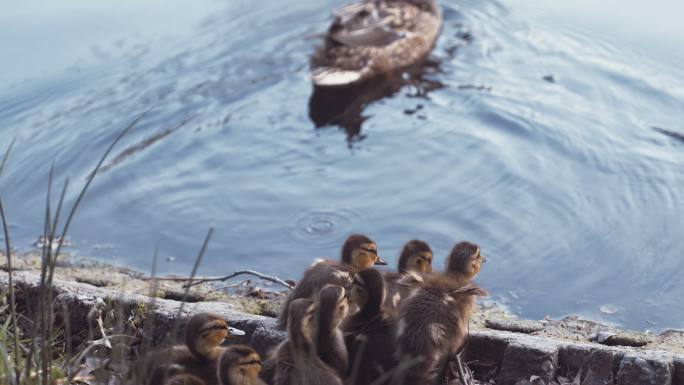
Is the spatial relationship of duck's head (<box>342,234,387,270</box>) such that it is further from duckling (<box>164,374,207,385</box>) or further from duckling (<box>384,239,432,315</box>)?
duckling (<box>164,374,207,385</box>)

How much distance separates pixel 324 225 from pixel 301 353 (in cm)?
294

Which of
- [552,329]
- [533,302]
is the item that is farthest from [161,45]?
[552,329]

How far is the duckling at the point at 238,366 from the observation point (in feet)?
11.2

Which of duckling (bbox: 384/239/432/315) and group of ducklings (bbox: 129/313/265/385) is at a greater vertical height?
group of ducklings (bbox: 129/313/265/385)

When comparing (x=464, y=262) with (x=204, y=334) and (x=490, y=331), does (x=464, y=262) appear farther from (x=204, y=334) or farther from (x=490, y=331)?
(x=204, y=334)

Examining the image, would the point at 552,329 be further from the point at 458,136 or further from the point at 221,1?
the point at 221,1

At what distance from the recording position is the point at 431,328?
12.1ft

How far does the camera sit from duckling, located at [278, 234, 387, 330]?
4078 millimetres

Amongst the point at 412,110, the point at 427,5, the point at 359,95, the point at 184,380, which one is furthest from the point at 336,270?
the point at 427,5

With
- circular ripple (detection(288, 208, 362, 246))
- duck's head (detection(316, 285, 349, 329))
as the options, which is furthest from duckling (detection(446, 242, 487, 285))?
circular ripple (detection(288, 208, 362, 246))

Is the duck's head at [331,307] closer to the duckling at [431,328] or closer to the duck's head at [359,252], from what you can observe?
the duckling at [431,328]

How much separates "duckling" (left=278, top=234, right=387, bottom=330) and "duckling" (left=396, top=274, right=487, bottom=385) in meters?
0.39

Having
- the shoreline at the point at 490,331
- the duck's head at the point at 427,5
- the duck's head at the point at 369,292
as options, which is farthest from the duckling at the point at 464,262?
the duck's head at the point at 427,5

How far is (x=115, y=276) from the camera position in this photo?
17.8 ft
